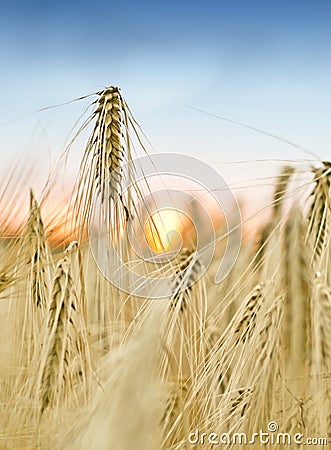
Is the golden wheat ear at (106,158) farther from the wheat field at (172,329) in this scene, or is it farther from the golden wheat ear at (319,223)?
the golden wheat ear at (319,223)

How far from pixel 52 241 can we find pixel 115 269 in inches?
5.0

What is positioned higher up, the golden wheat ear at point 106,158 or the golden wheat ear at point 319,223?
the golden wheat ear at point 106,158

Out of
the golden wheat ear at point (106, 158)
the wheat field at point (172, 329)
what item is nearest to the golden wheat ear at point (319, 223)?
the wheat field at point (172, 329)

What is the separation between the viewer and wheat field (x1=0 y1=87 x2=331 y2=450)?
874 mm

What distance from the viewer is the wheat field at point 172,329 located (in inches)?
34.4

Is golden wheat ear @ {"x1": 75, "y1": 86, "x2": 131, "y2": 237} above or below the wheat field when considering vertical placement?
above

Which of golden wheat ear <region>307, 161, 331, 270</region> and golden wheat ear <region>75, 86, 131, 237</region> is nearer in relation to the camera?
golden wheat ear <region>307, 161, 331, 270</region>

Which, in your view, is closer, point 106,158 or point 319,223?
point 319,223

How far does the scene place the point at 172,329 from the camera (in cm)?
109

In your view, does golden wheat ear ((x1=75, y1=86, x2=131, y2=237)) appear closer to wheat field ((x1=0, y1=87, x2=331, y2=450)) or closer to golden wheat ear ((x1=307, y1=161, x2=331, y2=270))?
wheat field ((x1=0, y1=87, x2=331, y2=450))

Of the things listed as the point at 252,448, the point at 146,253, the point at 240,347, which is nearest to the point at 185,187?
the point at 146,253

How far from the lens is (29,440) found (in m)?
1.08

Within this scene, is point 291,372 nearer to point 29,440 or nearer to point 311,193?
point 311,193

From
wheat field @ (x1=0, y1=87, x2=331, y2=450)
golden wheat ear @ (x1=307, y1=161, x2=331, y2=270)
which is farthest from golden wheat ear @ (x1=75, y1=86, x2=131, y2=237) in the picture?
golden wheat ear @ (x1=307, y1=161, x2=331, y2=270)
